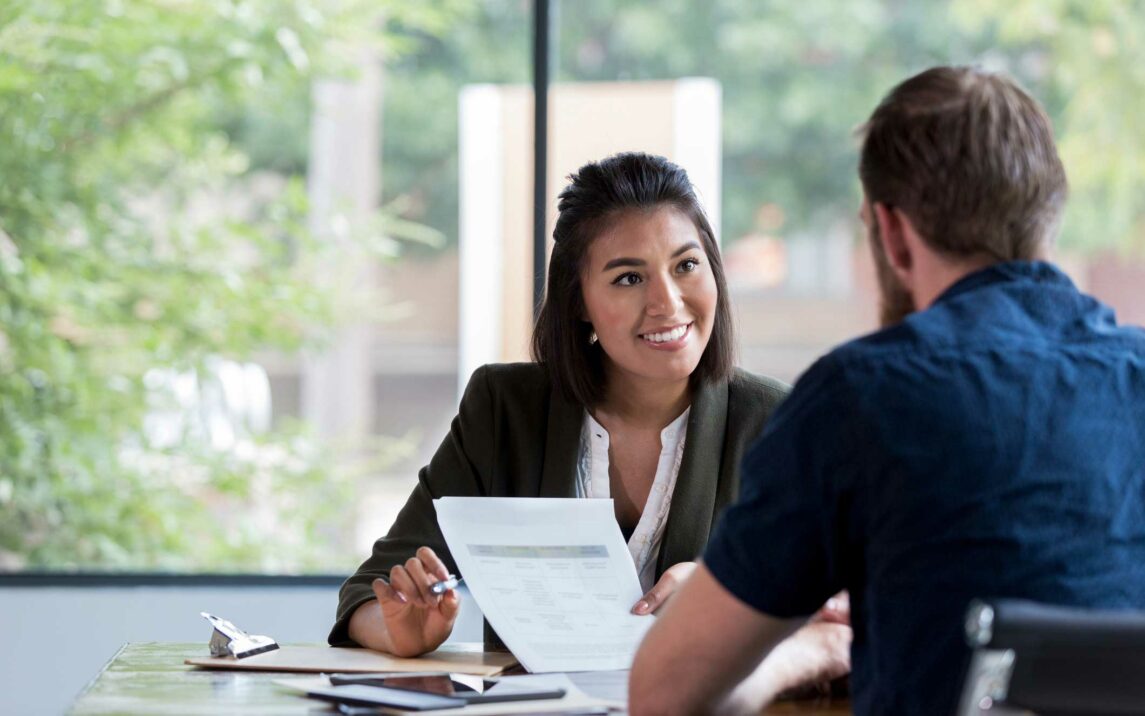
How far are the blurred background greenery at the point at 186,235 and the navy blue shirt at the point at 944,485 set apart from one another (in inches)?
122

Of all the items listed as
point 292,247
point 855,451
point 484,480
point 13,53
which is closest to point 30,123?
point 13,53

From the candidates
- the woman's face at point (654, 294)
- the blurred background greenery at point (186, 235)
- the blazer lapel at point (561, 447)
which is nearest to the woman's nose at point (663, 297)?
A: the woman's face at point (654, 294)

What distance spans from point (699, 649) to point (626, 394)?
3.30 ft

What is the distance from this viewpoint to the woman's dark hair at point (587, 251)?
216 cm

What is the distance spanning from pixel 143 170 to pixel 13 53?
1.57ft

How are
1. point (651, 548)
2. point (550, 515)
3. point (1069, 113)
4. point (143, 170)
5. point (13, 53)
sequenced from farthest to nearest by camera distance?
point (1069, 113), point (143, 170), point (13, 53), point (651, 548), point (550, 515)

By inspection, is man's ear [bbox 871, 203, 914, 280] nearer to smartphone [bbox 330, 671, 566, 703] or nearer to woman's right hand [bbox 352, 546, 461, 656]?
smartphone [bbox 330, 671, 566, 703]

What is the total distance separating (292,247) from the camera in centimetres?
422

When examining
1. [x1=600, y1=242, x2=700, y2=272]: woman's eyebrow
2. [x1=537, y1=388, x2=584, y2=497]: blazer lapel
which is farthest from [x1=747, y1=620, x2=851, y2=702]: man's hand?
[x1=600, y1=242, x2=700, y2=272]: woman's eyebrow

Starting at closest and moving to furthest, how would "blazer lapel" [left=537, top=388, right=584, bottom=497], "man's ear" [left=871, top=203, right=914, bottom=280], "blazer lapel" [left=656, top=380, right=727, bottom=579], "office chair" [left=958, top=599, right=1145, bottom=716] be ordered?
1. "office chair" [left=958, top=599, right=1145, bottom=716]
2. "man's ear" [left=871, top=203, right=914, bottom=280]
3. "blazer lapel" [left=656, top=380, right=727, bottom=579]
4. "blazer lapel" [left=537, top=388, right=584, bottom=497]

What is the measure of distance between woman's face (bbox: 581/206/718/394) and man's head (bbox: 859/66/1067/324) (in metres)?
0.84

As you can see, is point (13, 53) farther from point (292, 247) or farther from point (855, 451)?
point (855, 451)

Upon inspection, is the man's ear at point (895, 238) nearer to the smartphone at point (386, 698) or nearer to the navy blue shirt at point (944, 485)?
the navy blue shirt at point (944, 485)

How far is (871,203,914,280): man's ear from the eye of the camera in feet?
4.11
